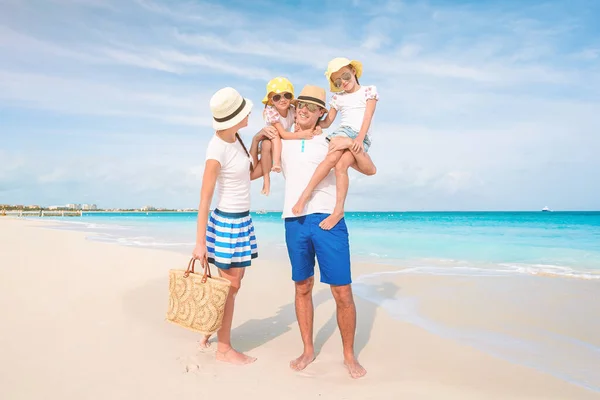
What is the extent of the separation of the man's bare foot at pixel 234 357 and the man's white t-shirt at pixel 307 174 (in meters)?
1.19

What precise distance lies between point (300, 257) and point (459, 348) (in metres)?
1.77

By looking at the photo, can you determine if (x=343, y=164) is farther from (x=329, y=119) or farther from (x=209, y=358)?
(x=209, y=358)

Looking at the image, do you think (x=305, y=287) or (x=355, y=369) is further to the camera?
(x=305, y=287)

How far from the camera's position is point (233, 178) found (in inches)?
131

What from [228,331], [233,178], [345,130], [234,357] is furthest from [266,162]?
[234,357]

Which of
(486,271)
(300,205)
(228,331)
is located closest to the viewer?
(300,205)

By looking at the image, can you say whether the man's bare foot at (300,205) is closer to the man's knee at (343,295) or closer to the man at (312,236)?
the man at (312,236)

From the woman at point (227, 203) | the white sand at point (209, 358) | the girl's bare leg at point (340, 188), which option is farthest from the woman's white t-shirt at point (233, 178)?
the white sand at point (209, 358)

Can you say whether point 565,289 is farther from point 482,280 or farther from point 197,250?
point 197,250

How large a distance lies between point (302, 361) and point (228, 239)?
3.68ft

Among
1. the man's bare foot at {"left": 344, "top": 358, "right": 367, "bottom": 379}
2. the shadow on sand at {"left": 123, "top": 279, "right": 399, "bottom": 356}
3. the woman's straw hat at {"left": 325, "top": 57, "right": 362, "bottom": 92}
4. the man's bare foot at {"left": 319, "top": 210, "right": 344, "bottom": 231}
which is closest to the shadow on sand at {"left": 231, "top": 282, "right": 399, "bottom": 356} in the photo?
the shadow on sand at {"left": 123, "top": 279, "right": 399, "bottom": 356}

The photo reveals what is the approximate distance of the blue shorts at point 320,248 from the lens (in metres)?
3.17

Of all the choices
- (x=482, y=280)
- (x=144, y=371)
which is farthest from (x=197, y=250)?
(x=482, y=280)

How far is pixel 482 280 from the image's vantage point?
734 centimetres
